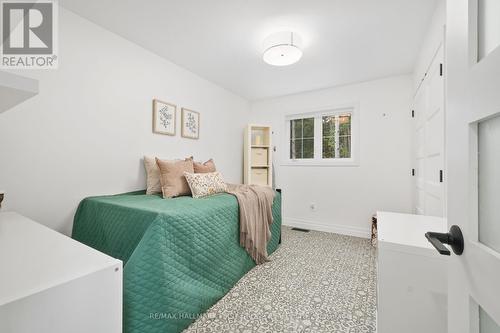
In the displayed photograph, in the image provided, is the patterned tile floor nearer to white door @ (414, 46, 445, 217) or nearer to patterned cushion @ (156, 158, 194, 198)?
white door @ (414, 46, 445, 217)

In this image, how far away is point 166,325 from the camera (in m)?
1.21

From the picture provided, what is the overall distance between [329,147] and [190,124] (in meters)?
2.25

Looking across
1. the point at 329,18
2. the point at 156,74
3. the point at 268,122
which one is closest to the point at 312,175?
the point at 268,122

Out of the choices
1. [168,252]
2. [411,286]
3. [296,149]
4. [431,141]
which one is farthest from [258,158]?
[411,286]

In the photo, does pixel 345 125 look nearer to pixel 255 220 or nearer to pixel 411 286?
pixel 255 220

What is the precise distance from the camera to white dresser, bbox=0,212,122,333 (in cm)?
57

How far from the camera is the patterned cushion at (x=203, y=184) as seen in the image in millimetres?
2178

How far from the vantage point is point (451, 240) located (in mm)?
557

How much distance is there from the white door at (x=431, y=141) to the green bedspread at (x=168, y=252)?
5.48 feet

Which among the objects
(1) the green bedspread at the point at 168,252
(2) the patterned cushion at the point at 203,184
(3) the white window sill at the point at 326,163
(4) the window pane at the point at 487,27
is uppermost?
(4) the window pane at the point at 487,27

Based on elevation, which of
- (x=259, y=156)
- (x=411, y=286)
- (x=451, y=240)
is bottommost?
(x=411, y=286)


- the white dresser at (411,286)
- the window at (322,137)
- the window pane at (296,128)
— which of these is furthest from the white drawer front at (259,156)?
the white dresser at (411,286)

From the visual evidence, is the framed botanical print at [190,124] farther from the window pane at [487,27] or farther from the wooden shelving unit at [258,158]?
the window pane at [487,27]

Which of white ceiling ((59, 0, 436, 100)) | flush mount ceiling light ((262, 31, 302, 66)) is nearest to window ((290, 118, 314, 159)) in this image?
white ceiling ((59, 0, 436, 100))
